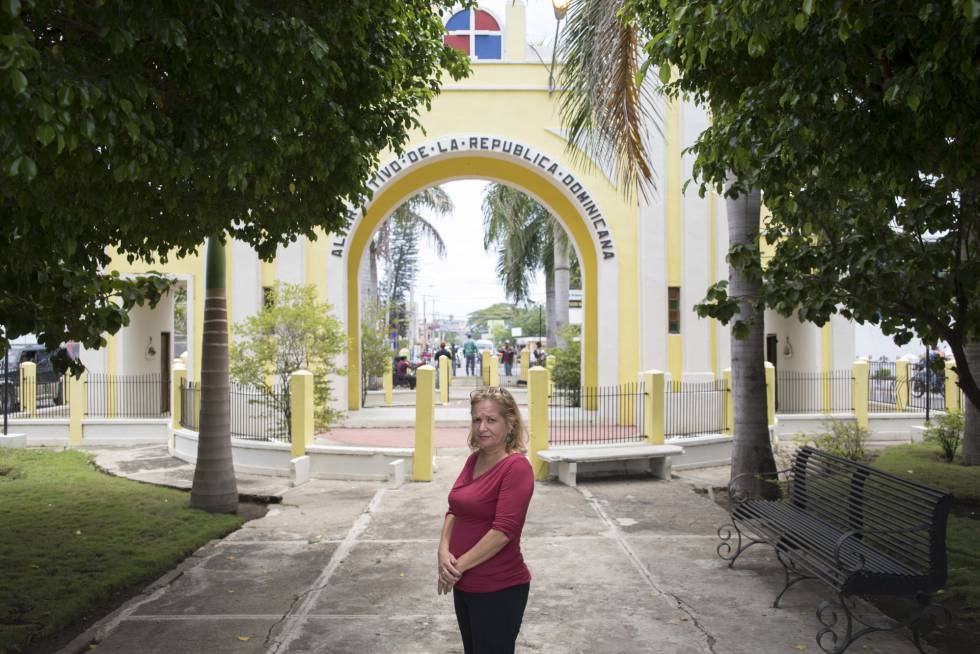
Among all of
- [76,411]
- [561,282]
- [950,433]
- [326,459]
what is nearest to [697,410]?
[950,433]

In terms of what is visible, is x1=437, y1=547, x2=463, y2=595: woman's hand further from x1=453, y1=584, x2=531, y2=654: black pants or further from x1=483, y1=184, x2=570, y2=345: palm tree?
x1=483, y1=184, x2=570, y2=345: palm tree

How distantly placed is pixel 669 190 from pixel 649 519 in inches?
378

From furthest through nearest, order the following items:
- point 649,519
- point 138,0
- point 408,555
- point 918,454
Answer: point 918,454
point 649,519
point 408,555
point 138,0

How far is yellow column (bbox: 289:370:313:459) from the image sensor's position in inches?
466

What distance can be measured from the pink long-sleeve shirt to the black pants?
0.13 feet

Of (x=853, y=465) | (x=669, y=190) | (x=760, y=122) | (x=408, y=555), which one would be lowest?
(x=408, y=555)

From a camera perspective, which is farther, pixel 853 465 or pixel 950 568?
pixel 950 568

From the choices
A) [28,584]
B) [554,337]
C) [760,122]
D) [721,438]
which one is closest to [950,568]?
[760,122]

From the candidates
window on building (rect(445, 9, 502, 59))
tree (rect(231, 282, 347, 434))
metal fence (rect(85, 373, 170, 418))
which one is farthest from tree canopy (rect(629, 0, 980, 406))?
metal fence (rect(85, 373, 170, 418))

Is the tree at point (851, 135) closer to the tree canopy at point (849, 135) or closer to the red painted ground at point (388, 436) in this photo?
the tree canopy at point (849, 135)

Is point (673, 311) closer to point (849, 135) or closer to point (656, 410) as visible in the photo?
point (656, 410)

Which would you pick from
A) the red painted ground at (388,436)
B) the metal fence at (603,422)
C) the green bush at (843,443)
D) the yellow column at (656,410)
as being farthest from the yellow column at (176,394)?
the green bush at (843,443)

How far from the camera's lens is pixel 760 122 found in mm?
5496

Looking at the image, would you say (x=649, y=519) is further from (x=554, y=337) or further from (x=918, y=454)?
(x=554, y=337)
